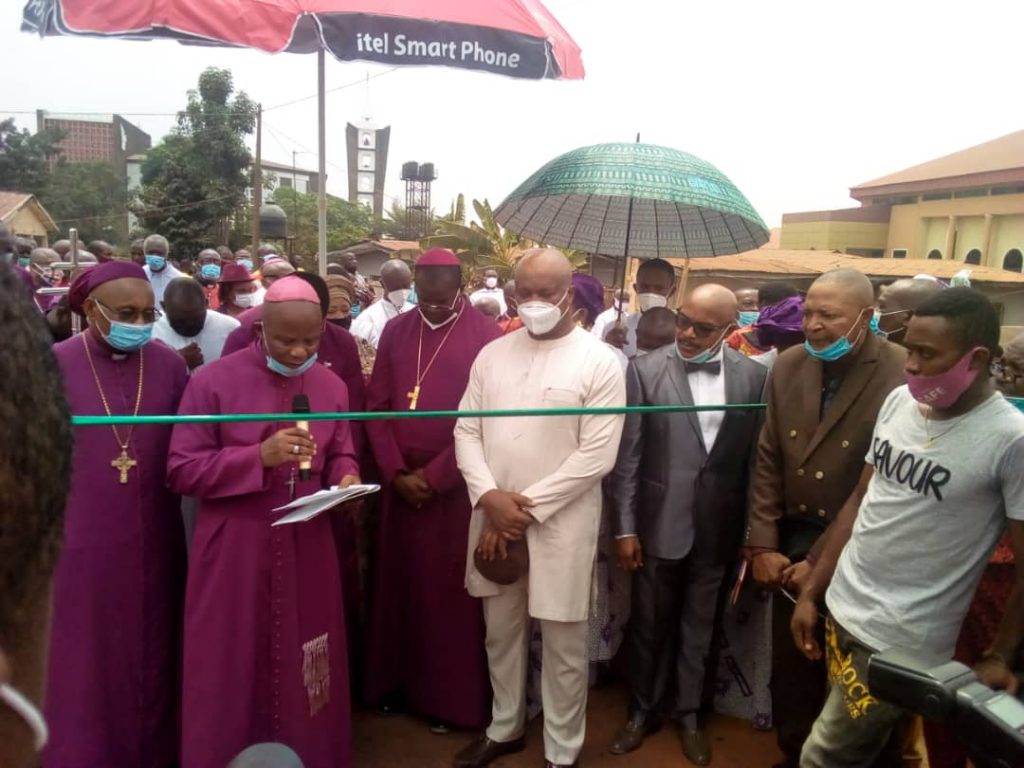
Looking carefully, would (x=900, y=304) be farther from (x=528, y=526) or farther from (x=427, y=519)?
(x=427, y=519)

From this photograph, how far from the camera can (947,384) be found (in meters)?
2.33

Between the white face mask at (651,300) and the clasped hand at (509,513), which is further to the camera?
the white face mask at (651,300)

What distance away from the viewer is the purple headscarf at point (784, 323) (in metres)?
3.97

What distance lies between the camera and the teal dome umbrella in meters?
3.76

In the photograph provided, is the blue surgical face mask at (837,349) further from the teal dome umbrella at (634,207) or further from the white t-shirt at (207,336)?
the white t-shirt at (207,336)

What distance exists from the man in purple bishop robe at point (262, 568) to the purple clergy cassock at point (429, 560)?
2.01ft

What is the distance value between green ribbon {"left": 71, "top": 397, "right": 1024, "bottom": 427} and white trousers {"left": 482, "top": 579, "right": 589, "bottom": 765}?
82cm

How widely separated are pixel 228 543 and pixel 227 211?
30716mm

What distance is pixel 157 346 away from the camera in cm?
321

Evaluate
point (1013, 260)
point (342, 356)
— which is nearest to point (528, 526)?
point (342, 356)

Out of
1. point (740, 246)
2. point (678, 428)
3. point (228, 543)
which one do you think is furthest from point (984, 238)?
point (228, 543)

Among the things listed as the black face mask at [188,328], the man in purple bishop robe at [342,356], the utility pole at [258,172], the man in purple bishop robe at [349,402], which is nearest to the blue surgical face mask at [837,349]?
the man in purple bishop robe at [349,402]

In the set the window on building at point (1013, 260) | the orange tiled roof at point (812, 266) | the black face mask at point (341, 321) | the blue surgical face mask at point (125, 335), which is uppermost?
the window on building at point (1013, 260)

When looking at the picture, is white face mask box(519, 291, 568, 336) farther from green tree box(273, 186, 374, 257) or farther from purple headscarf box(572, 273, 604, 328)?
green tree box(273, 186, 374, 257)
